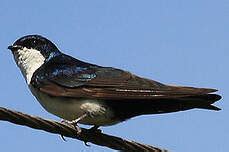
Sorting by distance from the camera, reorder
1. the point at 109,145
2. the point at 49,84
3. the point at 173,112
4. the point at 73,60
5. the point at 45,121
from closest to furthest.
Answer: the point at 45,121 < the point at 109,145 < the point at 173,112 < the point at 49,84 < the point at 73,60

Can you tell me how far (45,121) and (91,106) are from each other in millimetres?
1276

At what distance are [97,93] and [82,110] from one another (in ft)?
0.59

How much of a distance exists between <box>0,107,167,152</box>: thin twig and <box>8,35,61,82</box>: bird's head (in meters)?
1.18

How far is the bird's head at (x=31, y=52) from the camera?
6.26 metres

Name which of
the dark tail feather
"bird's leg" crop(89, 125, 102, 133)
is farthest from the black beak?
the dark tail feather

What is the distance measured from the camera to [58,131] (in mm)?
4414

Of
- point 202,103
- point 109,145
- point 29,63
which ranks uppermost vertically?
point 29,63

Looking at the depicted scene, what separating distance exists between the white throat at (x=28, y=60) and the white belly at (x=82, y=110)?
601 mm

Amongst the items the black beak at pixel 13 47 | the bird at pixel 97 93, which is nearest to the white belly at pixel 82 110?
the bird at pixel 97 93

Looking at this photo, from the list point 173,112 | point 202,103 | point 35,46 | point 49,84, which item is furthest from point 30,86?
point 202,103

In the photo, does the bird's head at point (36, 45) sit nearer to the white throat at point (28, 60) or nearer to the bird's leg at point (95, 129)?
the white throat at point (28, 60)

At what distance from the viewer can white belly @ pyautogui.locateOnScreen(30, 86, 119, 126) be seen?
18.1 feet

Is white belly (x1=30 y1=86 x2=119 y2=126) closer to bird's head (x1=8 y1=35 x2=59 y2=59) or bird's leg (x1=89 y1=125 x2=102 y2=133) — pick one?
bird's leg (x1=89 y1=125 x2=102 y2=133)

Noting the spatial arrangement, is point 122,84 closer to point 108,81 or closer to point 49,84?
point 108,81
